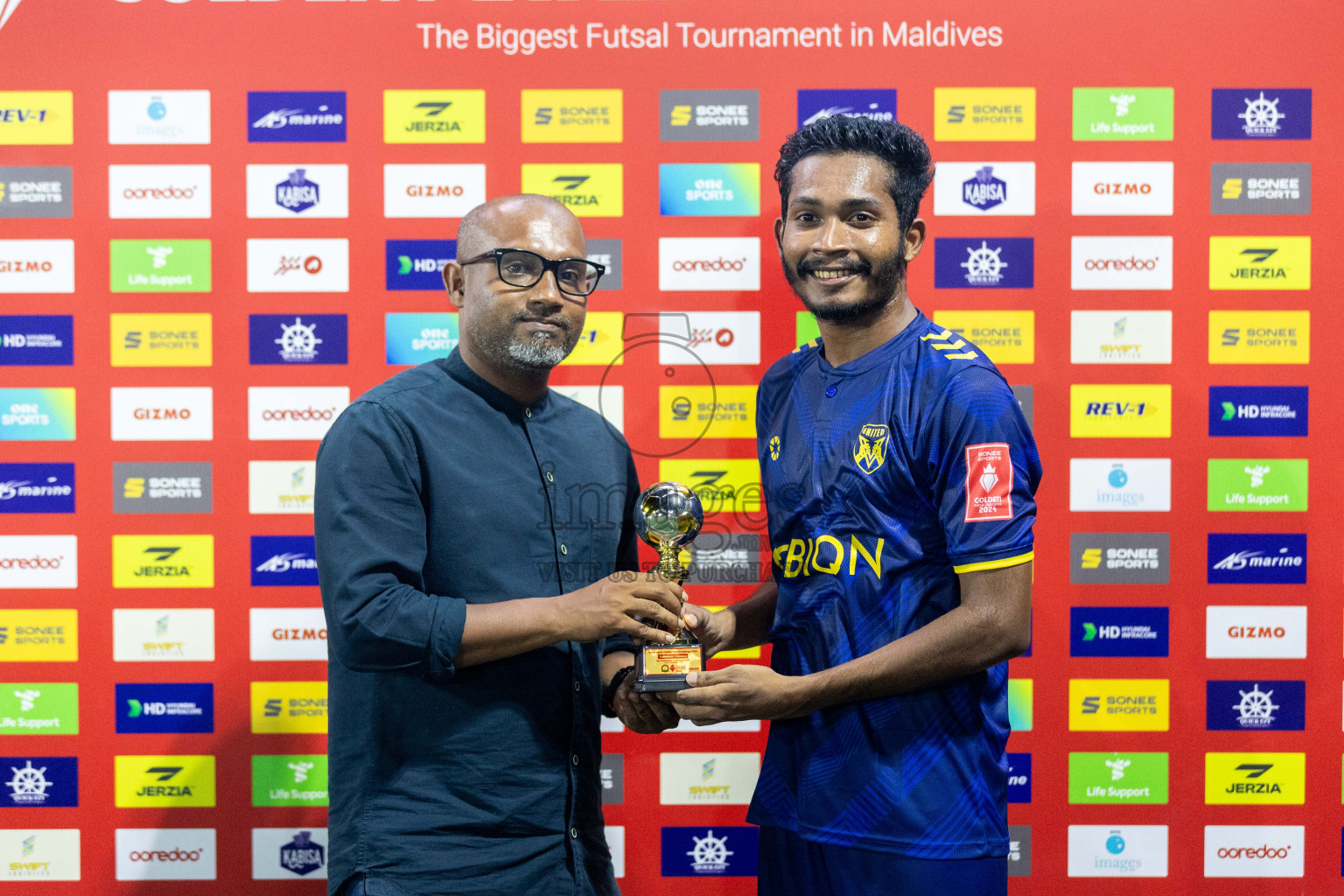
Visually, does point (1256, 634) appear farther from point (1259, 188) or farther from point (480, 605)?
point (480, 605)

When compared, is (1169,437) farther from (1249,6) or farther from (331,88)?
(331,88)

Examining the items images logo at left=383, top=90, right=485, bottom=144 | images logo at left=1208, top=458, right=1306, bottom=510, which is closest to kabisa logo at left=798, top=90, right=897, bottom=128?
images logo at left=383, top=90, right=485, bottom=144

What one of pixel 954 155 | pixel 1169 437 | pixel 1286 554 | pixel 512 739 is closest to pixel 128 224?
pixel 512 739

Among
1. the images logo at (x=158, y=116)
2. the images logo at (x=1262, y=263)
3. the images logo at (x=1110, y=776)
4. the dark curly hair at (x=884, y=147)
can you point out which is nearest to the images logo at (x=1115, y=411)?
the images logo at (x=1262, y=263)

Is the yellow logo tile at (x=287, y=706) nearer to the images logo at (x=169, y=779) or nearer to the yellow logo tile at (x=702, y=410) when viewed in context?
the images logo at (x=169, y=779)

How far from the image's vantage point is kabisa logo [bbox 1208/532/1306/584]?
8.69ft

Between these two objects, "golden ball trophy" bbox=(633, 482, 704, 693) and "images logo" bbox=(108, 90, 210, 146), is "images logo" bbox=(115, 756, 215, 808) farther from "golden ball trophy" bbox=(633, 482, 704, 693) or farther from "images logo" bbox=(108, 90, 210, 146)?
"images logo" bbox=(108, 90, 210, 146)

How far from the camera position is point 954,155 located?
2.62 m

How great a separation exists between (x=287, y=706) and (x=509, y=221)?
1.75 meters

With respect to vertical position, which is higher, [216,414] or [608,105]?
[608,105]

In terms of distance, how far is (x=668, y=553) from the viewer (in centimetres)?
185

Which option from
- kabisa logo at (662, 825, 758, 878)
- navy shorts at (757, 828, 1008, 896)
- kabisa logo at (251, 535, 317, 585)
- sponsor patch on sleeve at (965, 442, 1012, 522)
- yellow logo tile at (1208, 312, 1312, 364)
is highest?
yellow logo tile at (1208, 312, 1312, 364)

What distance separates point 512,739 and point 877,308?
1.19 m

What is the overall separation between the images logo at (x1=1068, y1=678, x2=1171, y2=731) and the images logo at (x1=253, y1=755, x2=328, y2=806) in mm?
2350
